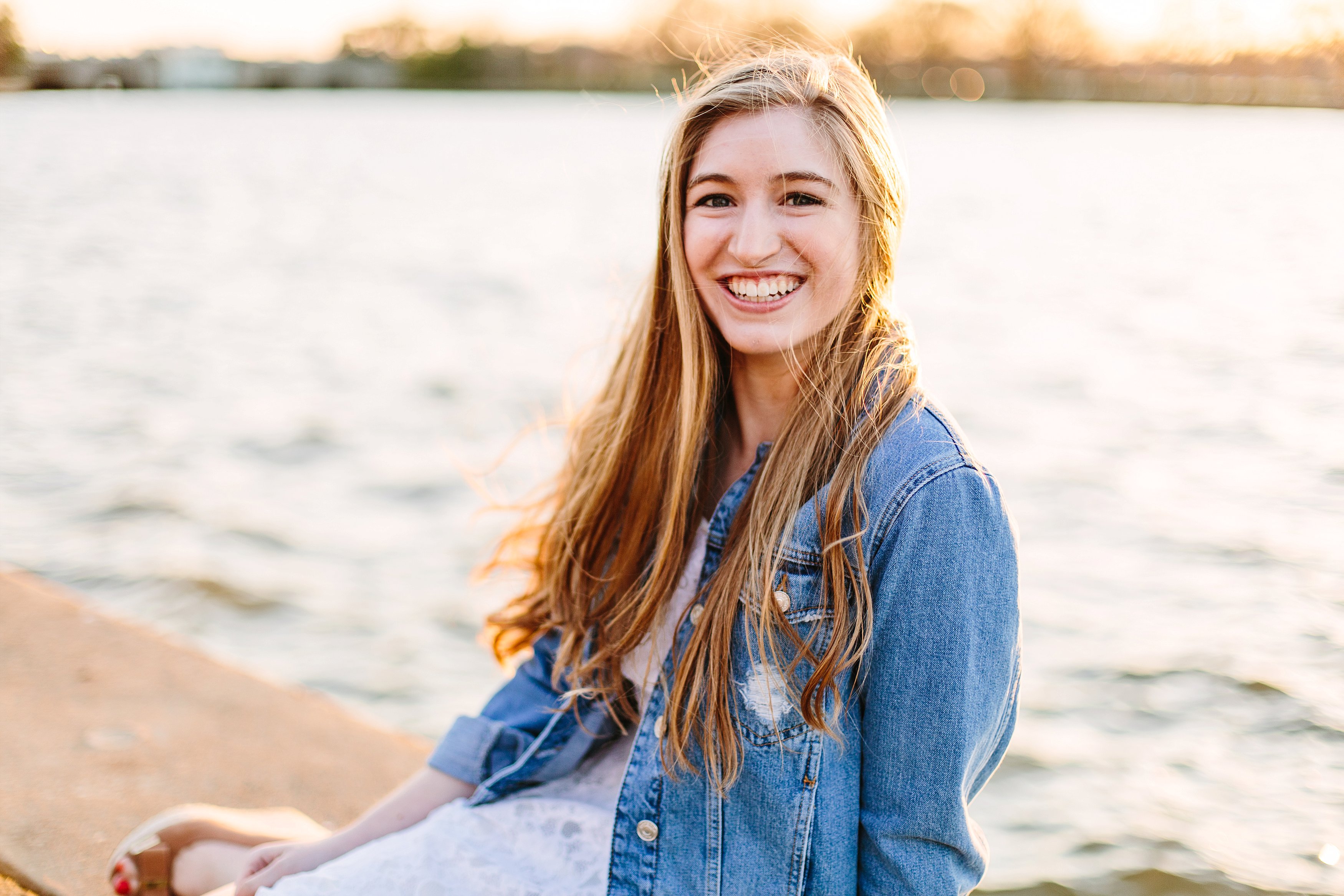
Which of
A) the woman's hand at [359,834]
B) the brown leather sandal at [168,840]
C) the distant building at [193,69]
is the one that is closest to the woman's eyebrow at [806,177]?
the woman's hand at [359,834]

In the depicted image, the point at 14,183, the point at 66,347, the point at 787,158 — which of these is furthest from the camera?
the point at 14,183

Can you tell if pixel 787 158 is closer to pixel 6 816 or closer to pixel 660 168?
pixel 660 168

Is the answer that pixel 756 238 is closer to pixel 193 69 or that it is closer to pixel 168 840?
pixel 168 840

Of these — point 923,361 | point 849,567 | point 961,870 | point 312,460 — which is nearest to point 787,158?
point 849,567

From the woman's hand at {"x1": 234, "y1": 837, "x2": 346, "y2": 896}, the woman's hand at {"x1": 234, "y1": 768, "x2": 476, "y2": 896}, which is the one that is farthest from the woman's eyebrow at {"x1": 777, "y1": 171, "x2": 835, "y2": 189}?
the woman's hand at {"x1": 234, "y1": 837, "x2": 346, "y2": 896}

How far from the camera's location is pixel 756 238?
1846 millimetres

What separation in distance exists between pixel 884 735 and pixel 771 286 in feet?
2.53

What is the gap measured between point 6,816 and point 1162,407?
8462 mm

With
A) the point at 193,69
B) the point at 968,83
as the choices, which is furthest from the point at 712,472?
the point at 968,83

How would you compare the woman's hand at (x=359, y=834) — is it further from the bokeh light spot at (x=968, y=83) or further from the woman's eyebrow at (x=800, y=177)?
the bokeh light spot at (x=968, y=83)

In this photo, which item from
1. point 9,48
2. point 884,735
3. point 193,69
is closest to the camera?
point 884,735

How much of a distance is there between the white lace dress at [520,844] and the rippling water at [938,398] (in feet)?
2.92

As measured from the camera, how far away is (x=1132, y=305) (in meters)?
13.3

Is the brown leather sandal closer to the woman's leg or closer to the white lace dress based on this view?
the woman's leg
